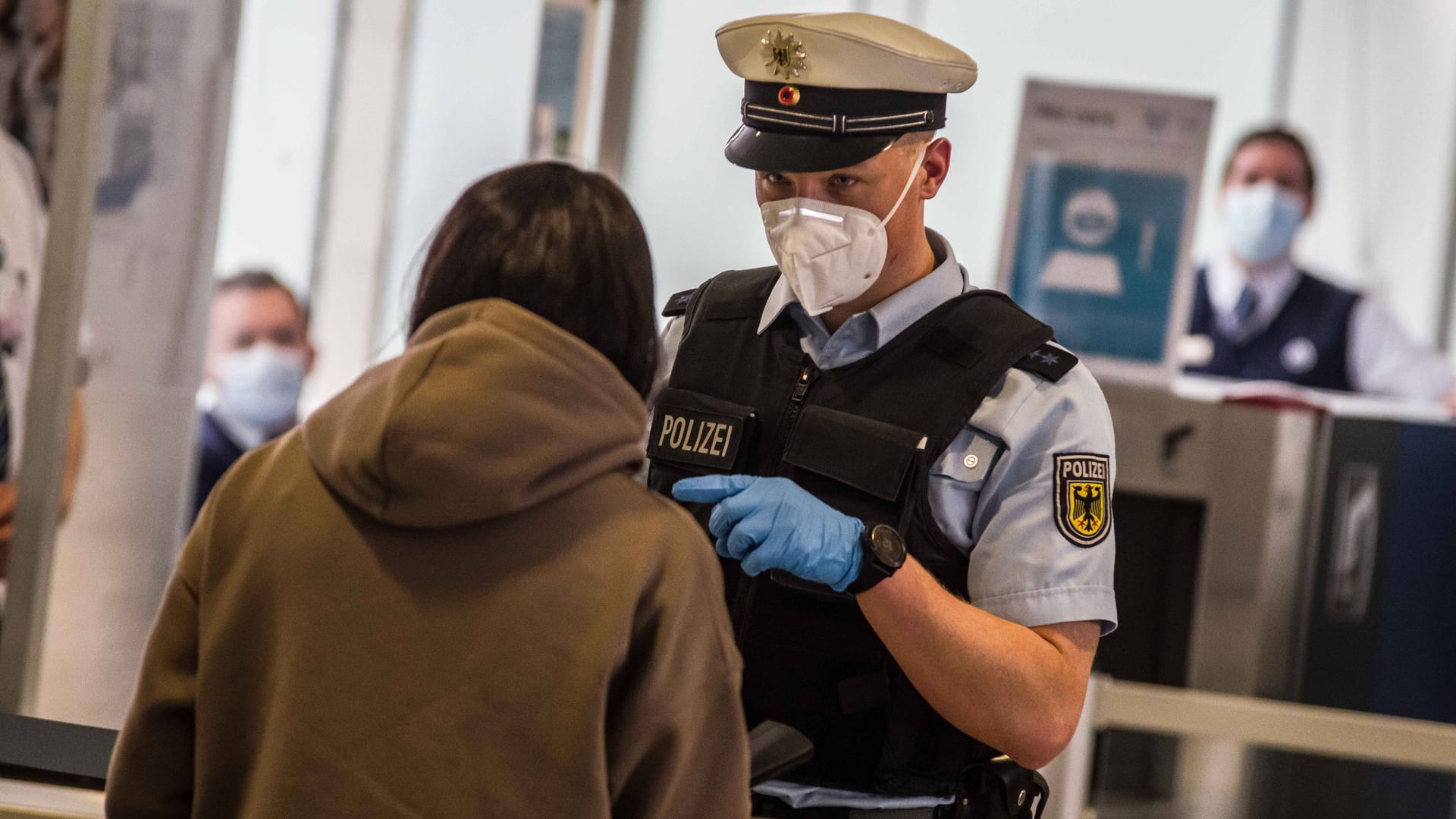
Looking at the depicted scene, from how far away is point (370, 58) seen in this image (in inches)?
155

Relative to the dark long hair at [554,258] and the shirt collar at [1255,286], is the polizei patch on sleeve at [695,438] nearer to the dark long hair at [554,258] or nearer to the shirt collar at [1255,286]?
the dark long hair at [554,258]

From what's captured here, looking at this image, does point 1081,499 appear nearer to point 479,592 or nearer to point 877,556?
point 877,556

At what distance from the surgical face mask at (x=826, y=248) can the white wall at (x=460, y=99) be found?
288 centimetres

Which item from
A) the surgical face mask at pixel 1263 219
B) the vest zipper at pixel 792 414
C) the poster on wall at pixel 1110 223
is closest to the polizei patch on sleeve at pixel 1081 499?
the vest zipper at pixel 792 414

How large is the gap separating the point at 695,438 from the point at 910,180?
1.04 feet

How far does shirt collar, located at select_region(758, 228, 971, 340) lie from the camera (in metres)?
1.25

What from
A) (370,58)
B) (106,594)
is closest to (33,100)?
(106,594)

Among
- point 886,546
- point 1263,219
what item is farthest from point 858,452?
point 1263,219

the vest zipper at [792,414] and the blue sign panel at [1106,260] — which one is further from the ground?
the blue sign panel at [1106,260]

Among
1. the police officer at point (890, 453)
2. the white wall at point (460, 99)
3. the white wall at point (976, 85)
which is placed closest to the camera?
the police officer at point (890, 453)

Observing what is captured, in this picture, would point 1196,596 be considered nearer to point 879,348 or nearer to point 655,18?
point 879,348

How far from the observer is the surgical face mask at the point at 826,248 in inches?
48.5

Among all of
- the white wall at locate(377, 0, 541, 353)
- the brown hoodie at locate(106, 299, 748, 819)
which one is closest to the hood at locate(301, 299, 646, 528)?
the brown hoodie at locate(106, 299, 748, 819)

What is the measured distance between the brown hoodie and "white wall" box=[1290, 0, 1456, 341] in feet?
15.6
